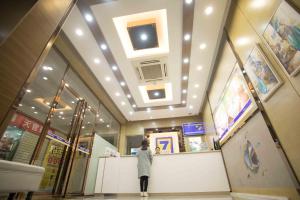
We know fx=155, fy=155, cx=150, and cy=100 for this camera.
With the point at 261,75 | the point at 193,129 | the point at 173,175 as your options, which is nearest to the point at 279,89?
the point at 261,75

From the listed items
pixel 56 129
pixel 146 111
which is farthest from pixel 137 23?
pixel 146 111

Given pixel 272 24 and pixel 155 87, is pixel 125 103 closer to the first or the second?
pixel 155 87

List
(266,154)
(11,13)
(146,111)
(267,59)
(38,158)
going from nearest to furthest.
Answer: (11,13)
(267,59)
(266,154)
(38,158)
(146,111)

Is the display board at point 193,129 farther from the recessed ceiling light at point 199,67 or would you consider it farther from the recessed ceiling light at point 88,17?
the recessed ceiling light at point 88,17

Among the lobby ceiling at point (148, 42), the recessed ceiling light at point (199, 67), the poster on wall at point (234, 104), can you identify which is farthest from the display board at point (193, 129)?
the recessed ceiling light at point (199, 67)

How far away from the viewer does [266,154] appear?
7.98 ft

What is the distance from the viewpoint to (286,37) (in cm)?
185

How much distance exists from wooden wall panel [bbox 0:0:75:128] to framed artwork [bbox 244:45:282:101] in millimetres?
2742

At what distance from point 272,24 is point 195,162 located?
3.25 metres

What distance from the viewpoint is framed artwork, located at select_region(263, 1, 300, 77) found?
170 cm

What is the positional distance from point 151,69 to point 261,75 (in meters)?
3.12

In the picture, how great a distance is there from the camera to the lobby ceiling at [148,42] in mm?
3336

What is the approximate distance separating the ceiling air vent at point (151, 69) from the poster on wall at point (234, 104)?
1.93 metres

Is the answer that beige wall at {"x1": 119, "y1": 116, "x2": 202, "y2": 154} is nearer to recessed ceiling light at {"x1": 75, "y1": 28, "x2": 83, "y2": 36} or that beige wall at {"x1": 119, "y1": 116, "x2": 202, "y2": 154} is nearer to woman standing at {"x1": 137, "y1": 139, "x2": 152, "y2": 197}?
woman standing at {"x1": 137, "y1": 139, "x2": 152, "y2": 197}
